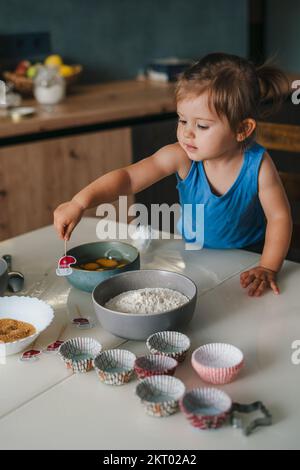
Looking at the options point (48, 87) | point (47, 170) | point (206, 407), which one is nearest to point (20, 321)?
point (206, 407)

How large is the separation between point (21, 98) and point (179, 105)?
5.88ft

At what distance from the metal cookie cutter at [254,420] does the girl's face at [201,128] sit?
697 millimetres

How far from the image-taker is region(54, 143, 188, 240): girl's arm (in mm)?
1307

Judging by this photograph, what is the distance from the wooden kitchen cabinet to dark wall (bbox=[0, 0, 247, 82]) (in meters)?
0.75

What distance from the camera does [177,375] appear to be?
95 cm

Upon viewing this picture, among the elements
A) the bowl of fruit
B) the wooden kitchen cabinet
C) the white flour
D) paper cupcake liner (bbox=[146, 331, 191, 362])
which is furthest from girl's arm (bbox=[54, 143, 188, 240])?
the bowl of fruit

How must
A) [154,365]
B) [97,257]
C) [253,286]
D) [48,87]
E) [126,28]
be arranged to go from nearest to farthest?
[154,365], [253,286], [97,257], [48,87], [126,28]

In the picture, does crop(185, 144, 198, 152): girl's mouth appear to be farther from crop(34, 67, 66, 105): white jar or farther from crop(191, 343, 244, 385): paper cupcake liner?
crop(34, 67, 66, 105): white jar

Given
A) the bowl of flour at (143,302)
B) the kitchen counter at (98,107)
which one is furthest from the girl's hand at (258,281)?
the kitchen counter at (98,107)

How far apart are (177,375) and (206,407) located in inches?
4.0

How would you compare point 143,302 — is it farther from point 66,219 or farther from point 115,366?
point 66,219

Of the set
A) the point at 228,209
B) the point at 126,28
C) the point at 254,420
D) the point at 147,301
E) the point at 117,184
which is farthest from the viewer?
the point at 126,28

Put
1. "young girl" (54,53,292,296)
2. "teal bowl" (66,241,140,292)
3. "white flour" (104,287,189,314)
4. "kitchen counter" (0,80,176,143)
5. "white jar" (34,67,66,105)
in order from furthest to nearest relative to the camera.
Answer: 1. "white jar" (34,67,66,105)
2. "kitchen counter" (0,80,176,143)
3. "young girl" (54,53,292,296)
4. "teal bowl" (66,241,140,292)
5. "white flour" (104,287,189,314)

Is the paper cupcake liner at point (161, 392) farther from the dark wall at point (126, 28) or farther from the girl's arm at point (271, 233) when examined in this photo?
the dark wall at point (126, 28)
